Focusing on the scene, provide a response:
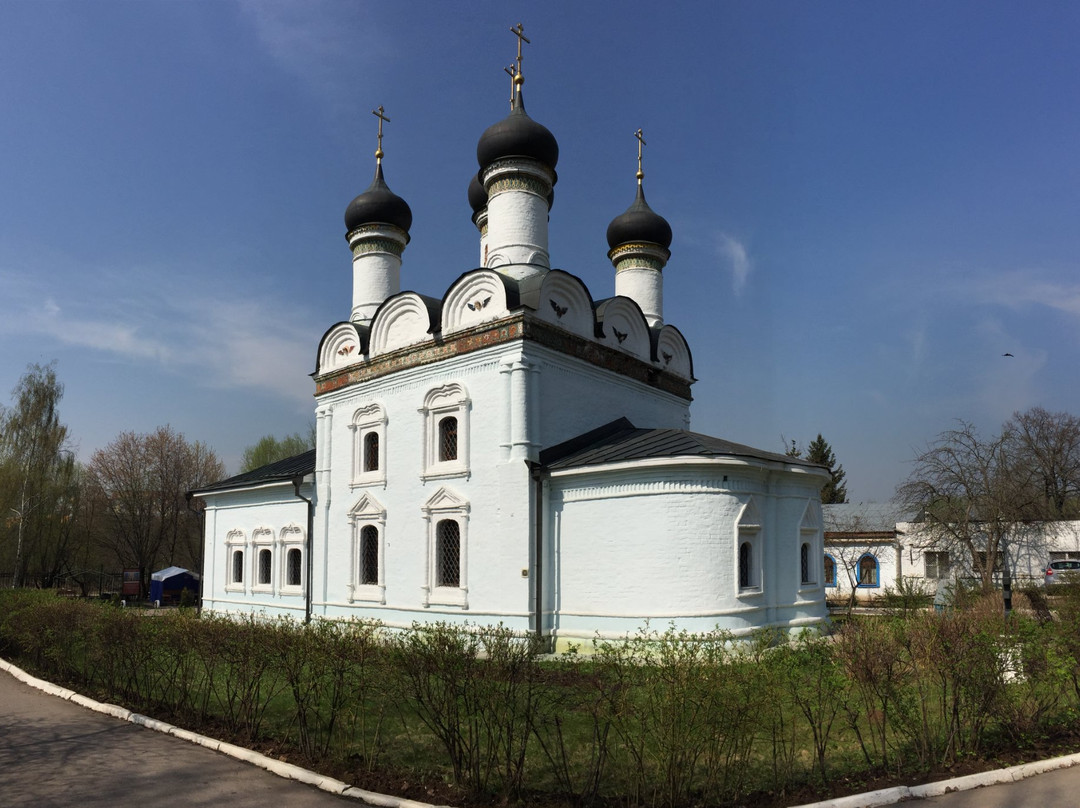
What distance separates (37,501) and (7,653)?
18807 mm

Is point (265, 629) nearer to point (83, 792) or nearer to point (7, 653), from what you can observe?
point (83, 792)

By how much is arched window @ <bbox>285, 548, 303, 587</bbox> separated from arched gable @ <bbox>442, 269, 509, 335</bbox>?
23.5ft

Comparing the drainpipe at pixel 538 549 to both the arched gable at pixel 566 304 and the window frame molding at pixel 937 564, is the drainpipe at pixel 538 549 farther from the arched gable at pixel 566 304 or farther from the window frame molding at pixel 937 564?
the window frame molding at pixel 937 564

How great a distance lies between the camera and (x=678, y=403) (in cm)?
1736

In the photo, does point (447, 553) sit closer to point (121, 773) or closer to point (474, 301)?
point (474, 301)

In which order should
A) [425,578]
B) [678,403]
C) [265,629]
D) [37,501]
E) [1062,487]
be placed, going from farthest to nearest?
[1062,487] < [37,501] < [678,403] < [425,578] < [265,629]

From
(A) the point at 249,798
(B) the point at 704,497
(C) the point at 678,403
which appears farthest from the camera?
(C) the point at 678,403

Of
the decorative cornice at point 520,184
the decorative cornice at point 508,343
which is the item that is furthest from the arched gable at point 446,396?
the decorative cornice at point 520,184

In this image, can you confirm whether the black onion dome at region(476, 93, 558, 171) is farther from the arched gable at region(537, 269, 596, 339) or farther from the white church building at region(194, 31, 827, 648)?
the arched gable at region(537, 269, 596, 339)

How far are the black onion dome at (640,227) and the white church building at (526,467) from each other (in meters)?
0.05

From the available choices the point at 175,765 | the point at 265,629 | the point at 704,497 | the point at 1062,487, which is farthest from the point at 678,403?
the point at 1062,487

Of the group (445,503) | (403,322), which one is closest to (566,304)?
(403,322)

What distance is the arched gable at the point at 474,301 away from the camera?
13602mm

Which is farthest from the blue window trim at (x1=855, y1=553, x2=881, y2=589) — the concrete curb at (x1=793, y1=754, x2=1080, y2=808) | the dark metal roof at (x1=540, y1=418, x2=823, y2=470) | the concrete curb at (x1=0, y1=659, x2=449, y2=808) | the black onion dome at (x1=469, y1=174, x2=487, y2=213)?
the concrete curb at (x1=0, y1=659, x2=449, y2=808)
